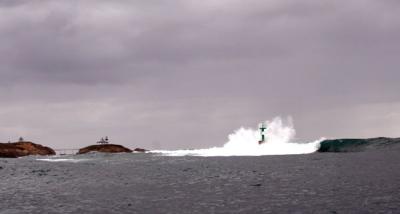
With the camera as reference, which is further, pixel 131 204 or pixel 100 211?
pixel 131 204

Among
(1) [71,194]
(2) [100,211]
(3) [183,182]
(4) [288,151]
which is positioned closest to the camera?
(2) [100,211]

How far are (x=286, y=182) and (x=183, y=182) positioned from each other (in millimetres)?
13408

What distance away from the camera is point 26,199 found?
51531mm

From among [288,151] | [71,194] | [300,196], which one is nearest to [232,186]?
[300,196]

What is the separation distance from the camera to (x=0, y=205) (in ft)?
153

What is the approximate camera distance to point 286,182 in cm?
6125

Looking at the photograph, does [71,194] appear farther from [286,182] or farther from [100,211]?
[286,182]

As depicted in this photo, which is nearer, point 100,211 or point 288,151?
point 100,211

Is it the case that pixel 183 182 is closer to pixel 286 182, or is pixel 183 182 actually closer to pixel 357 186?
pixel 286 182

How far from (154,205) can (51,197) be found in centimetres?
1495

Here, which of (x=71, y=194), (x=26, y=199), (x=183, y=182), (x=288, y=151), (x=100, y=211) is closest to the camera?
(x=100, y=211)

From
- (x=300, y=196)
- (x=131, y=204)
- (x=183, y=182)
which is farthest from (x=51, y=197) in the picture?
(x=300, y=196)

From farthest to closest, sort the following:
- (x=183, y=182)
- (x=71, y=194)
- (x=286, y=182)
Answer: (x=183, y=182), (x=286, y=182), (x=71, y=194)

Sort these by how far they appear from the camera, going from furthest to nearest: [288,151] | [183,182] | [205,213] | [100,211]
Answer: [288,151] < [183,182] < [100,211] < [205,213]
